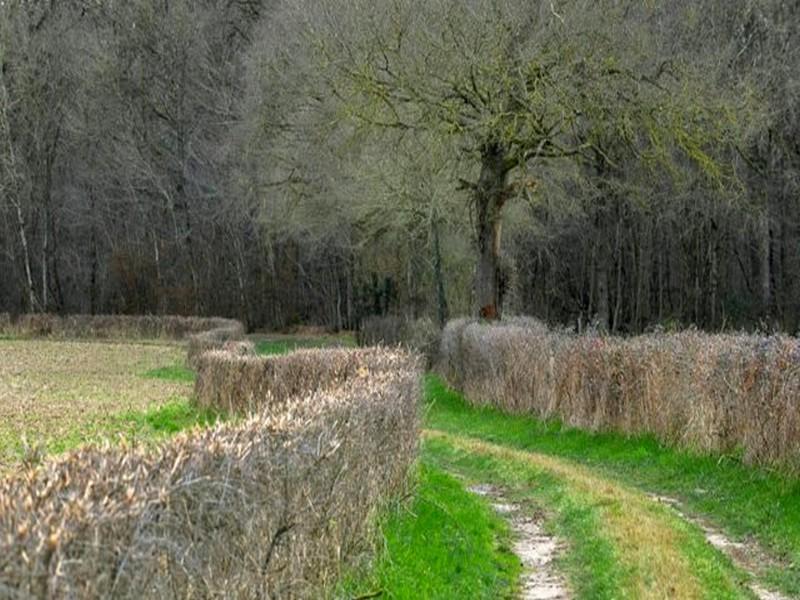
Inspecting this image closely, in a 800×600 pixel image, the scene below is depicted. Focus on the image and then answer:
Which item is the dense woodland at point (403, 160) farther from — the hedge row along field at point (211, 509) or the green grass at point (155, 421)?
the hedge row along field at point (211, 509)

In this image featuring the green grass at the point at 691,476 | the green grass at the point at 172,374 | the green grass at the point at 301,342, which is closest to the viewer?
the green grass at the point at 691,476

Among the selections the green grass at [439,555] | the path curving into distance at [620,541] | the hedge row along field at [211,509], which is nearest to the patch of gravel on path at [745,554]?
the path curving into distance at [620,541]

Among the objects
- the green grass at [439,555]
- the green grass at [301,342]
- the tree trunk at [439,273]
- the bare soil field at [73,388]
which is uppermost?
the tree trunk at [439,273]

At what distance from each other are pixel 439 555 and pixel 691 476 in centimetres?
560

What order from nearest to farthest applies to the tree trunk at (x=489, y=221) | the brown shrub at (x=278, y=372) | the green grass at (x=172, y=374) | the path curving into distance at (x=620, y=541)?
the path curving into distance at (x=620, y=541) → the brown shrub at (x=278, y=372) → the tree trunk at (x=489, y=221) → the green grass at (x=172, y=374)

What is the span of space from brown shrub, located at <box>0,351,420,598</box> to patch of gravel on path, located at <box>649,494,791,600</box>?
3221 millimetres

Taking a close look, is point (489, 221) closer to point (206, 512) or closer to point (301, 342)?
point (301, 342)

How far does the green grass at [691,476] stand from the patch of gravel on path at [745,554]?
0.11 metres

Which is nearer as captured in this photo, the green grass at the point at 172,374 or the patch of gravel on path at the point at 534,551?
the patch of gravel on path at the point at 534,551

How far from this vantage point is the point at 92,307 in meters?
55.1

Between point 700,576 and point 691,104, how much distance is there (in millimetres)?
18175

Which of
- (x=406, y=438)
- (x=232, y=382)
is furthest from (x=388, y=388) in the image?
(x=232, y=382)

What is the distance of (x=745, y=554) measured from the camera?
10422 millimetres

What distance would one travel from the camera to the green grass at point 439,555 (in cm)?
780
